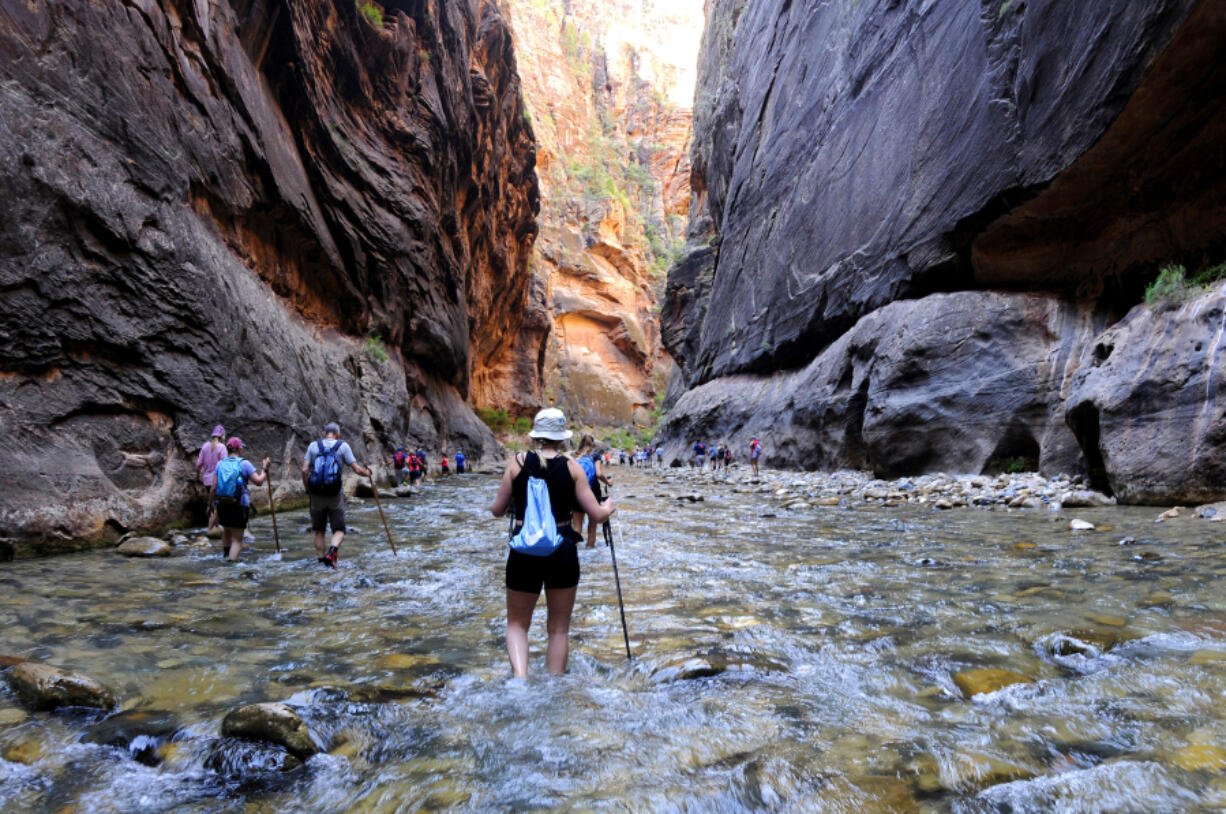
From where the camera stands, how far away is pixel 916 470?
1423cm

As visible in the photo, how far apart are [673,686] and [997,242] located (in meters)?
14.1

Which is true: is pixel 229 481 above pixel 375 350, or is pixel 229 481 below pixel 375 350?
below

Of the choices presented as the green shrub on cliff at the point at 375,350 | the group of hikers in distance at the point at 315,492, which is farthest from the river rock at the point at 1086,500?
the green shrub on cliff at the point at 375,350

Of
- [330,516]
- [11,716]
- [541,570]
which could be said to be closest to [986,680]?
[541,570]

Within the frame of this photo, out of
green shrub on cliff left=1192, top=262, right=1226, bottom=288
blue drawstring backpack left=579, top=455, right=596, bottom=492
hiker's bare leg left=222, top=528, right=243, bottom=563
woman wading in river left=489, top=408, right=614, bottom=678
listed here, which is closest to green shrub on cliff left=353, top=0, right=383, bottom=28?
hiker's bare leg left=222, top=528, right=243, bottom=563

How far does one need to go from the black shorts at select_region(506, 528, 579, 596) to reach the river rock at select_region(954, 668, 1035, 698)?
2045mm

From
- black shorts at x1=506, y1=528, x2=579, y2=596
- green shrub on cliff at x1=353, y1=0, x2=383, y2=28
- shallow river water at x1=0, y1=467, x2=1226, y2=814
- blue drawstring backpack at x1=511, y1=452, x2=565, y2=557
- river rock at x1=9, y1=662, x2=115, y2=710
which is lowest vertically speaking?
shallow river water at x1=0, y1=467, x2=1226, y2=814

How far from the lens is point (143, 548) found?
6770mm

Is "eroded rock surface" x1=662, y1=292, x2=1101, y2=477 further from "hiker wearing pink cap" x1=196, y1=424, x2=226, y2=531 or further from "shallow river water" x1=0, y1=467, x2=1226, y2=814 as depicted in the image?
"hiker wearing pink cap" x1=196, y1=424, x2=226, y2=531

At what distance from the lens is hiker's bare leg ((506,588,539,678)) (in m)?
3.39

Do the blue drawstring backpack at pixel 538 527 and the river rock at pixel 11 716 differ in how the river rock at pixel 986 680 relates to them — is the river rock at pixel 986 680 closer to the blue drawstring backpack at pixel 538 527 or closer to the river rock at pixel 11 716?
the blue drawstring backpack at pixel 538 527

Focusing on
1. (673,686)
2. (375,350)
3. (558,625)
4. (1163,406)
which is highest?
(375,350)

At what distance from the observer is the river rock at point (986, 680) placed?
294cm

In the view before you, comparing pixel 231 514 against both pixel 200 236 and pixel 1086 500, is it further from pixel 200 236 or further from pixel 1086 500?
pixel 1086 500
